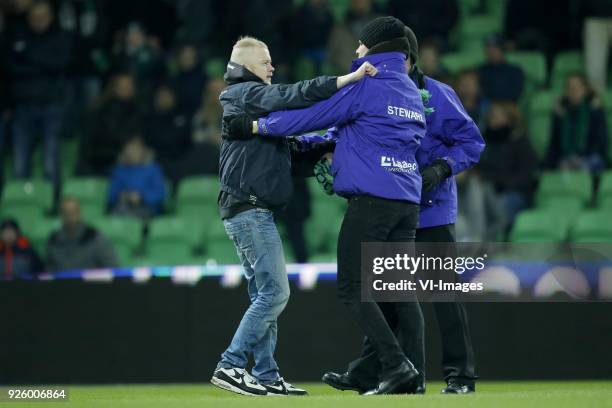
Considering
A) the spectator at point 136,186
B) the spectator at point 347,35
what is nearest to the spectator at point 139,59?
the spectator at point 136,186

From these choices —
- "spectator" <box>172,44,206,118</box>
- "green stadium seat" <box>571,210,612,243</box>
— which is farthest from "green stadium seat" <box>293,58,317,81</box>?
"green stadium seat" <box>571,210,612,243</box>

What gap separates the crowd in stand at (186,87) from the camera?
13398mm

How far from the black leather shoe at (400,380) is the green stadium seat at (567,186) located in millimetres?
6537

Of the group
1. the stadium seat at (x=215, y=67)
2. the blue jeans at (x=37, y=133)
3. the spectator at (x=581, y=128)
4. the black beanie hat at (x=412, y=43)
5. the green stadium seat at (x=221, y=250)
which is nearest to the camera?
the black beanie hat at (x=412, y=43)

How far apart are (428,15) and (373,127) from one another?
8.44 metres

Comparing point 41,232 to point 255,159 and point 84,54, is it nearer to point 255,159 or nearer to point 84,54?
point 84,54

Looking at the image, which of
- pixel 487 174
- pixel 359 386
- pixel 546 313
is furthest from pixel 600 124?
pixel 359 386

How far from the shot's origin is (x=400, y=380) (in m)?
7.34

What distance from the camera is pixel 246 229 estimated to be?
7.79 m

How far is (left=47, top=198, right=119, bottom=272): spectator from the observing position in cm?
1266

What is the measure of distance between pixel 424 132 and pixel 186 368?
3484 millimetres

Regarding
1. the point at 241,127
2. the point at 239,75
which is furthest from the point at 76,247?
the point at 241,127

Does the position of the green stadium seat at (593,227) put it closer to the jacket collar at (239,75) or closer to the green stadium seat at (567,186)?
the green stadium seat at (567,186)

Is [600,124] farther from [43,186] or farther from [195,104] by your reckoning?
[43,186]
